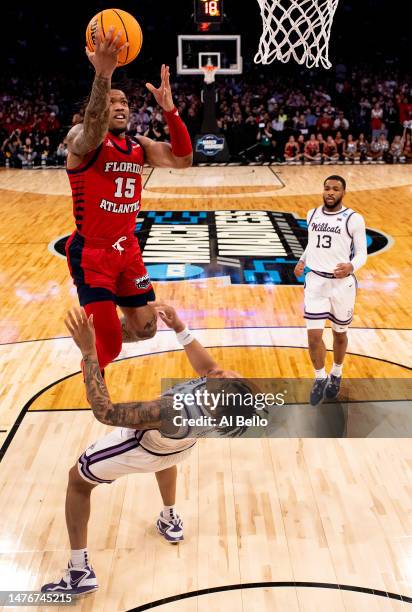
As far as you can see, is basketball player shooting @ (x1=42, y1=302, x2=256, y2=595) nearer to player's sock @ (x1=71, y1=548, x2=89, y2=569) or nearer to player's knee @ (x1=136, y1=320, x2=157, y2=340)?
player's sock @ (x1=71, y1=548, x2=89, y2=569)

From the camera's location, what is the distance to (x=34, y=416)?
227 inches

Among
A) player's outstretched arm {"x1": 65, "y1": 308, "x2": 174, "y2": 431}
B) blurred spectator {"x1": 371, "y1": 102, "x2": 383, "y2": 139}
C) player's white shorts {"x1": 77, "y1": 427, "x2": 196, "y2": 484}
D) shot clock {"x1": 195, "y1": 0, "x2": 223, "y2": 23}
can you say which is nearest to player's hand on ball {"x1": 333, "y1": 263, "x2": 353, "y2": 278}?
player's white shorts {"x1": 77, "y1": 427, "x2": 196, "y2": 484}

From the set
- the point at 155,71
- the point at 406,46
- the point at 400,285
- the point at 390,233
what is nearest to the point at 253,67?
the point at 155,71

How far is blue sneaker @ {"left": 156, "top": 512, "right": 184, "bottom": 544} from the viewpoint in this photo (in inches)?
163

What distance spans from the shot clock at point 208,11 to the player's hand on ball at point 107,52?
16482mm

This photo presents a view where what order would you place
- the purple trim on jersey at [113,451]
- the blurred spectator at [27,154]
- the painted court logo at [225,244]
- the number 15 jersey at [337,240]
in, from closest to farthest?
the purple trim on jersey at [113,451] < the number 15 jersey at [337,240] < the painted court logo at [225,244] < the blurred spectator at [27,154]

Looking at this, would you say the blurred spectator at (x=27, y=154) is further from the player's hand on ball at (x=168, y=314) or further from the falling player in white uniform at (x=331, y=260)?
the player's hand on ball at (x=168, y=314)

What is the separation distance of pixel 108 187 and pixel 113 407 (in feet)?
6.32

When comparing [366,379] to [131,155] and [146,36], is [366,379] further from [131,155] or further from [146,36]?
[146,36]

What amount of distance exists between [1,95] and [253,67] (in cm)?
880

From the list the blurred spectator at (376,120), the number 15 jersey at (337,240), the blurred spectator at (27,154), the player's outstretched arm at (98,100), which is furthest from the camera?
the blurred spectator at (376,120)

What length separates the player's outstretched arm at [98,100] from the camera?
12.1 ft

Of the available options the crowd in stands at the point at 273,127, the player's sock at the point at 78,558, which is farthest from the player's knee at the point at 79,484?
the crowd in stands at the point at 273,127

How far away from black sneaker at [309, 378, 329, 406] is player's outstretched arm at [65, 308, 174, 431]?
2.78 metres
